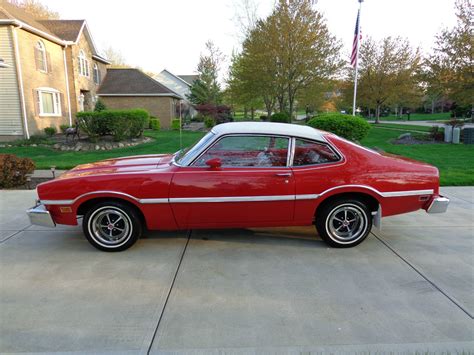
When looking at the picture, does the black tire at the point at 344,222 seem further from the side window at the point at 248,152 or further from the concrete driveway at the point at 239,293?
the side window at the point at 248,152

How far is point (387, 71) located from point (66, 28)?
28728mm

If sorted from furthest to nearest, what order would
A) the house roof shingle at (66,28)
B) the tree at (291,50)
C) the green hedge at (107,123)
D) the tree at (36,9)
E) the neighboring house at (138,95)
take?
the tree at (36,9), the neighboring house at (138,95), the house roof shingle at (66,28), the tree at (291,50), the green hedge at (107,123)

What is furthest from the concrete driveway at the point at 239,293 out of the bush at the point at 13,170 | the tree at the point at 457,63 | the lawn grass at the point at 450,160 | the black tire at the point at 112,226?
the tree at the point at 457,63

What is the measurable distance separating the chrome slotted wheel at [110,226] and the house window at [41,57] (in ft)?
61.7

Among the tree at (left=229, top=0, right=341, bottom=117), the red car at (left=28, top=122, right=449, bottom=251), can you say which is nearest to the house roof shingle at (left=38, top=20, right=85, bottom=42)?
the tree at (left=229, top=0, right=341, bottom=117)

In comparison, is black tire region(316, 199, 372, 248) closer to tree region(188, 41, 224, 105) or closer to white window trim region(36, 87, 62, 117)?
white window trim region(36, 87, 62, 117)

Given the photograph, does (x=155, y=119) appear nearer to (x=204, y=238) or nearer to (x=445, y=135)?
(x=445, y=135)

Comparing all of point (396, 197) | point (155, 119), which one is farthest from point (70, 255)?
point (155, 119)

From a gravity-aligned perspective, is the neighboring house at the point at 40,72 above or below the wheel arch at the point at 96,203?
above

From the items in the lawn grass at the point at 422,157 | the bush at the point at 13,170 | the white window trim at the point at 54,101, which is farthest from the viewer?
the white window trim at the point at 54,101

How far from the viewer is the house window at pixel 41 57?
18.9m

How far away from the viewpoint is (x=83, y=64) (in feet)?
80.5

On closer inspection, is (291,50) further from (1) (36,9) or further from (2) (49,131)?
(1) (36,9)

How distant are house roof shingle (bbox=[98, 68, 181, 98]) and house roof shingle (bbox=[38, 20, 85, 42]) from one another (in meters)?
5.47
